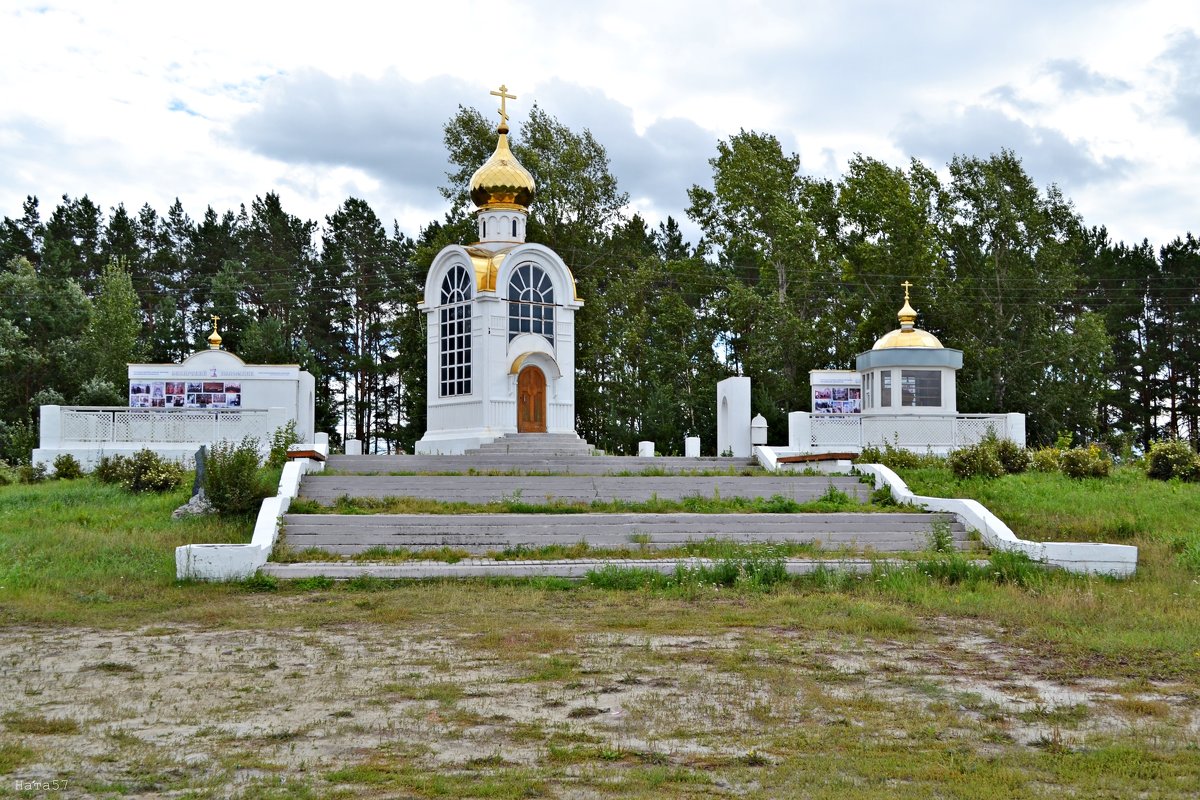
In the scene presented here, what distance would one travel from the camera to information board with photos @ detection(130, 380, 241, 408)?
28.5m

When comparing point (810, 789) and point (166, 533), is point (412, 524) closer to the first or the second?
point (166, 533)

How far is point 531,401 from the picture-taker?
2922 centimetres

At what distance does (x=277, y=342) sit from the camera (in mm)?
44594

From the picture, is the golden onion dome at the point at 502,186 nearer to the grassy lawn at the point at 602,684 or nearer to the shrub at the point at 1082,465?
the shrub at the point at 1082,465

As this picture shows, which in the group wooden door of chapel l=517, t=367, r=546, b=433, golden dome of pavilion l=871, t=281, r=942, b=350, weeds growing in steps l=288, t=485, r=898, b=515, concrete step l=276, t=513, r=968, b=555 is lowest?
concrete step l=276, t=513, r=968, b=555

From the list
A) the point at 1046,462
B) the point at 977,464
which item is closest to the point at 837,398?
the point at 1046,462

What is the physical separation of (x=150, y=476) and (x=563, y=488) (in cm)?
712

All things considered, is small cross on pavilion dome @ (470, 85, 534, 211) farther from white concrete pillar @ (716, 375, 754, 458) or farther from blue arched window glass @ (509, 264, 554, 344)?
white concrete pillar @ (716, 375, 754, 458)

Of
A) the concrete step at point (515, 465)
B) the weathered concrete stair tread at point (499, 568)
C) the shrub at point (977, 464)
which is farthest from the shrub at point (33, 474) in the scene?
the shrub at point (977, 464)

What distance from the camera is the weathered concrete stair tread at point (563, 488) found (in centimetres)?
1912

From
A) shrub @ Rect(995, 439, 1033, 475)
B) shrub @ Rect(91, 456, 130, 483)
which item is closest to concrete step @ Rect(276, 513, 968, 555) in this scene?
shrub @ Rect(995, 439, 1033, 475)

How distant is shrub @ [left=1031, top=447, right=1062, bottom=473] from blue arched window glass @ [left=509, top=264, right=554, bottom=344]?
1265cm

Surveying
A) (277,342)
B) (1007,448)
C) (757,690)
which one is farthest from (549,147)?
(757,690)

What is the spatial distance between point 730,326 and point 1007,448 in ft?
69.8
